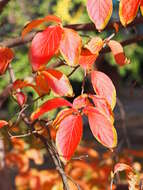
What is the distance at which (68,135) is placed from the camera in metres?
0.99

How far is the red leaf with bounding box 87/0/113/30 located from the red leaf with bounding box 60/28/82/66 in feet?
0.17

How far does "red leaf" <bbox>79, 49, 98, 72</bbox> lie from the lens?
1065 millimetres

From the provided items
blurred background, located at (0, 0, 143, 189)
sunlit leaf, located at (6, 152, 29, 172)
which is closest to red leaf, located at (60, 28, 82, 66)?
blurred background, located at (0, 0, 143, 189)

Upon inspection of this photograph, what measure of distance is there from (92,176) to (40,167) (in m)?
2.93

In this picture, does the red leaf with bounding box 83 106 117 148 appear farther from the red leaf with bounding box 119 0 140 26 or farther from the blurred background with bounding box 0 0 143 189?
the blurred background with bounding box 0 0 143 189

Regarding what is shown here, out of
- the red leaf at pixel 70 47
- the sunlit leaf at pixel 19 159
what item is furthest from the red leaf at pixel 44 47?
the sunlit leaf at pixel 19 159

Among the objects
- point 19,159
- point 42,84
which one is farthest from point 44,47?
point 19,159

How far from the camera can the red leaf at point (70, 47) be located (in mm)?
1007

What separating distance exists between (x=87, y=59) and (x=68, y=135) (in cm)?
17

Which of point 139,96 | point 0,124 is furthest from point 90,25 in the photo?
point 139,96

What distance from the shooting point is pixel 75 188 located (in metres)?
1.14

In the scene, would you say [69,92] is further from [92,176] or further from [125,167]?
[92,176]

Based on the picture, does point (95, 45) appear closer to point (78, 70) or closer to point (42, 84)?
point (42, 84)

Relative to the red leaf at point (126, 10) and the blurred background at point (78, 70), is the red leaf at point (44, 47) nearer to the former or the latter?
the red leaf at point (126, 10)
